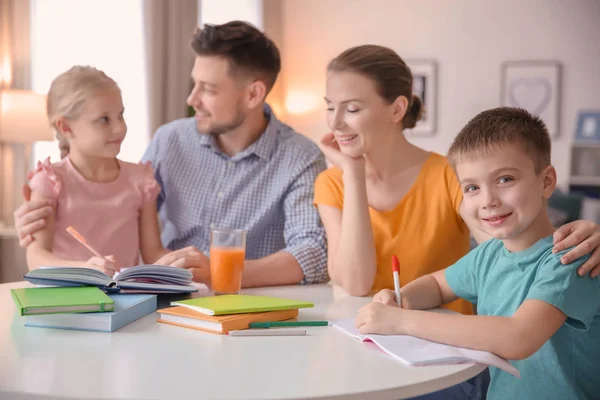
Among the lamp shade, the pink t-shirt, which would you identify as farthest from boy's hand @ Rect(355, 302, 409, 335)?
the lamp shade

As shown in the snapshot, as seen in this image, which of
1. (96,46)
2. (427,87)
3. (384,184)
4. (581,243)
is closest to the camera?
(581,243)

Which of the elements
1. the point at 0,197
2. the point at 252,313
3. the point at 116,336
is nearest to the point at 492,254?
the point at 252,313

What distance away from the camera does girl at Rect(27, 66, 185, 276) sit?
1.96 m

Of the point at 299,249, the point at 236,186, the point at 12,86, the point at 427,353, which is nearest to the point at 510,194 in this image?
the point at 427,353

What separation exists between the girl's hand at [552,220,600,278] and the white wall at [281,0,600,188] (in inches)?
223

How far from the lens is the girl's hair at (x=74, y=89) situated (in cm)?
197

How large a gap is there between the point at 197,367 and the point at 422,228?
97 centimetres

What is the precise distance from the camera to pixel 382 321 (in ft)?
3.98

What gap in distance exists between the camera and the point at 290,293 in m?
1.69

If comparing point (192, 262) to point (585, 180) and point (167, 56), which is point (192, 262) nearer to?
point (167, 56)

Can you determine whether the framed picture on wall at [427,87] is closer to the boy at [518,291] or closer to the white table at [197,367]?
the boy at [518,291]

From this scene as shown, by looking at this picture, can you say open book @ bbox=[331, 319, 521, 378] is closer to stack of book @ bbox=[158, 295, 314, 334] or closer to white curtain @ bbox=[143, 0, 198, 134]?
stack of book @ bbox=[158, 295, 314, 334]

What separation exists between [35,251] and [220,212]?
0.59 meters

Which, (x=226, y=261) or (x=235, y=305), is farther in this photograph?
(x=226, y=261)
